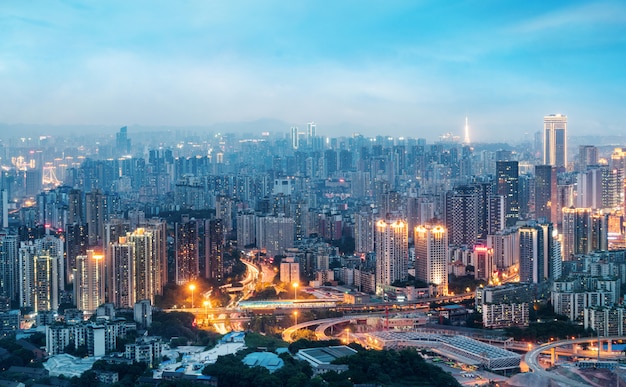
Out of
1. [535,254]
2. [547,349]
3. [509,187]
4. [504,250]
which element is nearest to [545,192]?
[509,187]

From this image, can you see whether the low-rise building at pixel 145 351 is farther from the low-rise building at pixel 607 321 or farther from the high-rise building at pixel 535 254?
the high-rise building at pixel 535 254

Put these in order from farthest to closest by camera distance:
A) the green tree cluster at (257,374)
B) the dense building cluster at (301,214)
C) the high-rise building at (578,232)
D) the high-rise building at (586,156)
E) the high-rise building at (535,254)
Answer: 1. the high-rise building at (586,156)
2. the high-rise building at (578,232)
3. the high-rise building at (535,254)
4. the dense building cluster at (301,214)
5. the green tree cluster at (257,374)

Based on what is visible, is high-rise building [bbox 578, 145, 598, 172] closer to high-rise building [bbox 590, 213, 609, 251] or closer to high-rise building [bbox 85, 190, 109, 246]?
high-rise building [bbox 590, 213, 609, 251]

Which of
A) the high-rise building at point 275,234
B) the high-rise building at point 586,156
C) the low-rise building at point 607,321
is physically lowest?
the low-rise building at point 607,321

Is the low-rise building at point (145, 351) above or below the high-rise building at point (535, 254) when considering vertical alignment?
below

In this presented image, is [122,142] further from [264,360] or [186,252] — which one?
[264,360]

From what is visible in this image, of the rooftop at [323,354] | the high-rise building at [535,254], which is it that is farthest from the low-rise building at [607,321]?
the rooftop at [323,354]

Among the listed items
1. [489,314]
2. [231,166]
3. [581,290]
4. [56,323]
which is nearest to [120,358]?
[56,323]
